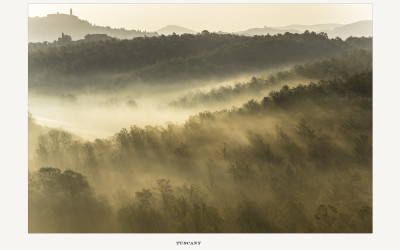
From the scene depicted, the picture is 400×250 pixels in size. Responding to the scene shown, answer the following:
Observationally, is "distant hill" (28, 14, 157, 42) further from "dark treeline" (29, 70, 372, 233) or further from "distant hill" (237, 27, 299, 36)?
"distant hill" (237, 27, 299, 36)

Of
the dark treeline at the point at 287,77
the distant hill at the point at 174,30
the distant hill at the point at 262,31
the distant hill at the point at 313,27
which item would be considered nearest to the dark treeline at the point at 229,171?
the dark treeline at the point at 287,77

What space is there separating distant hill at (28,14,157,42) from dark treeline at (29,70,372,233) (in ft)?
7.94

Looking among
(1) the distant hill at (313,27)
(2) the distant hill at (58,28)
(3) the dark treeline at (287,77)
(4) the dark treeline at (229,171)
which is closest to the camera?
(4) the dark treeline at (229,171)

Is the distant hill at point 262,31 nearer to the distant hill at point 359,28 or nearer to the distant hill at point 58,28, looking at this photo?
the distant hill at point 359,28

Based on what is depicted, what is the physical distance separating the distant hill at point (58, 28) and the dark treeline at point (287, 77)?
2.73 metres

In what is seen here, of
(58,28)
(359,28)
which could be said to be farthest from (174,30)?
(359,28)

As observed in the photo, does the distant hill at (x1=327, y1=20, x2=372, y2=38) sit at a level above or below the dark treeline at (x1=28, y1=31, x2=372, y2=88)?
above

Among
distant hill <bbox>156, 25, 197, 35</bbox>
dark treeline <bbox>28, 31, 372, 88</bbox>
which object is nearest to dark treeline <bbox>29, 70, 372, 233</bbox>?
dark treeline <bbox>28, 31, 372, 88</bbox>

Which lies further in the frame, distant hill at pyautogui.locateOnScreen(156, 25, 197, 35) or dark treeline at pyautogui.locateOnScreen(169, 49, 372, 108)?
distant hill at pyautogui.locateOnScreen(156, 25, 197, 35)

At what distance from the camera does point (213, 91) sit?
1423 cm

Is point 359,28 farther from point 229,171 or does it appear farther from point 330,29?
point 229,171

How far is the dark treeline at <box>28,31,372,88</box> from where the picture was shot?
1435 centimetres

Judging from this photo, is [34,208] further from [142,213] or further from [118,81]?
[118,81]

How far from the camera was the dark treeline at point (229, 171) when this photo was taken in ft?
44.3
